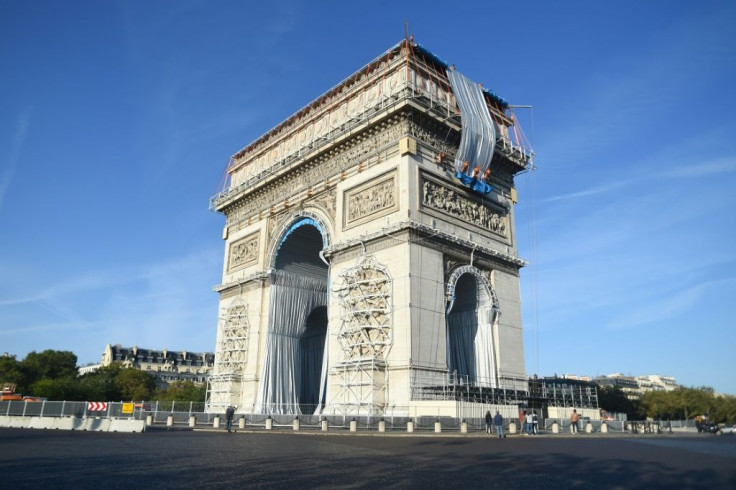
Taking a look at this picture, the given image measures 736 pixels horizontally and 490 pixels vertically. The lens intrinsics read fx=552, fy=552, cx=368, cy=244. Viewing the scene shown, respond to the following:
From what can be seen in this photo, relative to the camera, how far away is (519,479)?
9500 millimetres

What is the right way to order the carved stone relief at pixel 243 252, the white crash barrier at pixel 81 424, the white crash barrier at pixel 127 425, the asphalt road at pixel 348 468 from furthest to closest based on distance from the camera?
the carved stone relief at pixel 243 252 → the white crash barrier at pixel 81 424 → the white crash barrier at pixel 127 425 → the asphalt road at pixel 348 468

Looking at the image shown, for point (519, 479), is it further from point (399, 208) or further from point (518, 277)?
point (518, 277)

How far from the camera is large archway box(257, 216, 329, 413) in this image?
37188mm

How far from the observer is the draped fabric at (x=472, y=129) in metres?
32.5

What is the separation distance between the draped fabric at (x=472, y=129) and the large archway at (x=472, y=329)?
6.45m

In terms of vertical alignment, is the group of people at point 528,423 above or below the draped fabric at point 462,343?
below

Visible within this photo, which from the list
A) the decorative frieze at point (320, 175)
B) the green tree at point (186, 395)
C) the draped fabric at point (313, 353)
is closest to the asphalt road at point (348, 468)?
the decorative frieze at point (320, 175)

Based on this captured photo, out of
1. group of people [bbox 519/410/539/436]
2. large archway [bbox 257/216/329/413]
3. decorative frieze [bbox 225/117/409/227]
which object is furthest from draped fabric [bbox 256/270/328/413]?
group of people [bbox 519/410/539/436]

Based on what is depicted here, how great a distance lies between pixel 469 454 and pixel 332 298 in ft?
63.0

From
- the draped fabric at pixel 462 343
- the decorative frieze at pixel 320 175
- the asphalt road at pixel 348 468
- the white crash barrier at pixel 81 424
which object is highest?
the decorative frieze at pixel 320 175

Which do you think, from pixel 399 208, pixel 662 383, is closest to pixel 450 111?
pixel 399 208

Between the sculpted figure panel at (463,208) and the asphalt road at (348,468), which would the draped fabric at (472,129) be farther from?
the asphalt road at (348,468)

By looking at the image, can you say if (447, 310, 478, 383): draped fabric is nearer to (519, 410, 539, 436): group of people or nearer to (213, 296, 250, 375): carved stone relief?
(519, 410, 539, 436): group of people

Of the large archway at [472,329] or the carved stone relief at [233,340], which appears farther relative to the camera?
the carved stone relief at [233,340]
